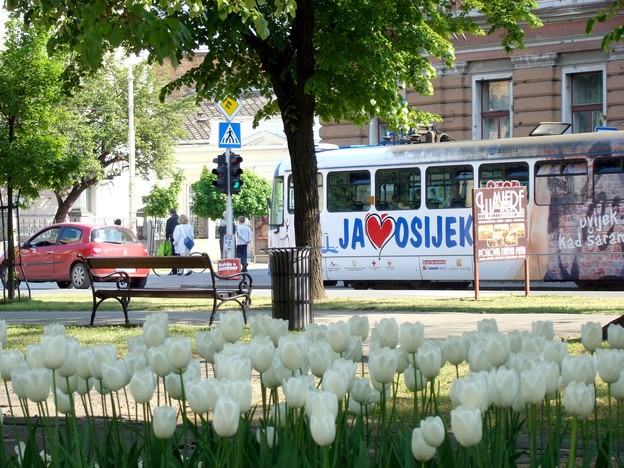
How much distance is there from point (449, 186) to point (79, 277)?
10.2 meters

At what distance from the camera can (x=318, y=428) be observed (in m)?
2.39

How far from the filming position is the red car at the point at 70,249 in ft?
94.0

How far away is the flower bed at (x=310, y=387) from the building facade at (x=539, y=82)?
27598 millimetres

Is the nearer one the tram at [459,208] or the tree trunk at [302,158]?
the tree trunk at [302,158]

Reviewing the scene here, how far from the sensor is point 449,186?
81.5 ft

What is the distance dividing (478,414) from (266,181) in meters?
50.3

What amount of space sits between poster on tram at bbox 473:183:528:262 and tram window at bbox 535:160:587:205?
404 cm

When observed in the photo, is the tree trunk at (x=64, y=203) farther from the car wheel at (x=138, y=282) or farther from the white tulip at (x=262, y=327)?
the white tulip at (x=262, y=327)

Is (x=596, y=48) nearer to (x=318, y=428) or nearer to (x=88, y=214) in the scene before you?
(x=318, y=428)

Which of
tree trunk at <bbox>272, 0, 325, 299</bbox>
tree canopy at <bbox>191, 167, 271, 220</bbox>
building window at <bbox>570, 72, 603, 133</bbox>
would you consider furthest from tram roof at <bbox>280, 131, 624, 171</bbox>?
tree canopy at <bbox>191, 167, 271, 220</bbox>

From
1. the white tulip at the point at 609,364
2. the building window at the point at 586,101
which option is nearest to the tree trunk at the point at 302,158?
the white tulip at the point at 609,364

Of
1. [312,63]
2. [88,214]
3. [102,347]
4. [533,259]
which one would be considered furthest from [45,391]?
[88,214]

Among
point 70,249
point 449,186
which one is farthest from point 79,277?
point 449,186

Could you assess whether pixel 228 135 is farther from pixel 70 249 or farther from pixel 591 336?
pixel 591 336
